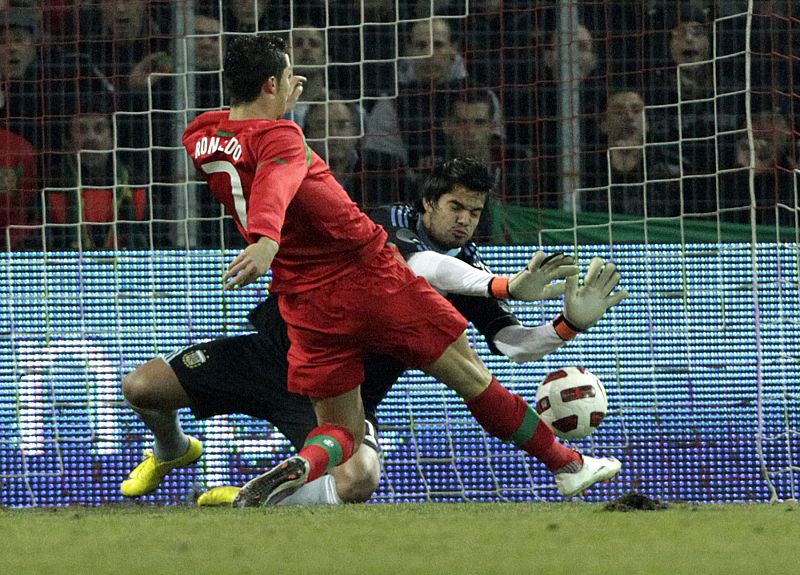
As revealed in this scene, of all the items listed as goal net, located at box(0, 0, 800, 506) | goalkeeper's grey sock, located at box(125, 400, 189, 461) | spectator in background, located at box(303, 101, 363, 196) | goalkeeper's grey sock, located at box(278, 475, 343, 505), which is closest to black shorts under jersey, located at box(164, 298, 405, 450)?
goalkeeper's grey sock, located at box(125, 400, 189, 461)

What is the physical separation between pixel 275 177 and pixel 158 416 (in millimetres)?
1651

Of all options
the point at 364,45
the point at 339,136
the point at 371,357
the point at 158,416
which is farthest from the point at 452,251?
the point at 364,45

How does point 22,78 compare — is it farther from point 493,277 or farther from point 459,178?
point 493,277

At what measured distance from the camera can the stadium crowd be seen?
749cm

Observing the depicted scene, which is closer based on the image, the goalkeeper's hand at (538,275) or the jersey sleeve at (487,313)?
the goalkeeper's hand at (538,275)

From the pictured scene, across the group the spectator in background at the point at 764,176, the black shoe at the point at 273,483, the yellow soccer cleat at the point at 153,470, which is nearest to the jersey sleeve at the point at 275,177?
the black shoe at the point at 273,483

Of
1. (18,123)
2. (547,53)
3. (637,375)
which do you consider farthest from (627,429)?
(18,123)

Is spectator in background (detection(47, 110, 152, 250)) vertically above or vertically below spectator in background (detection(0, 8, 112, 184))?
below

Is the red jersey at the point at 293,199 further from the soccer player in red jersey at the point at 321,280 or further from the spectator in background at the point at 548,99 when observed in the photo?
the spectator in background at the point at 548,99

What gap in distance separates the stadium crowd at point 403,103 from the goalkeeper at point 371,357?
1.76 m

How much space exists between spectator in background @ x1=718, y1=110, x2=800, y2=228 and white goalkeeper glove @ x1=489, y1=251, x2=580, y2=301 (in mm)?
2115

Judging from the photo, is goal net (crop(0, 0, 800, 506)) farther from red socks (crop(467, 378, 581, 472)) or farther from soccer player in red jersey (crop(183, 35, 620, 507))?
soccer player in red jersey (crop(183, 35, 620, 507))

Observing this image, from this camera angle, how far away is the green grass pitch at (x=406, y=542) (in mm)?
3178

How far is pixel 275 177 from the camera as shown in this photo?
4.45 meters
